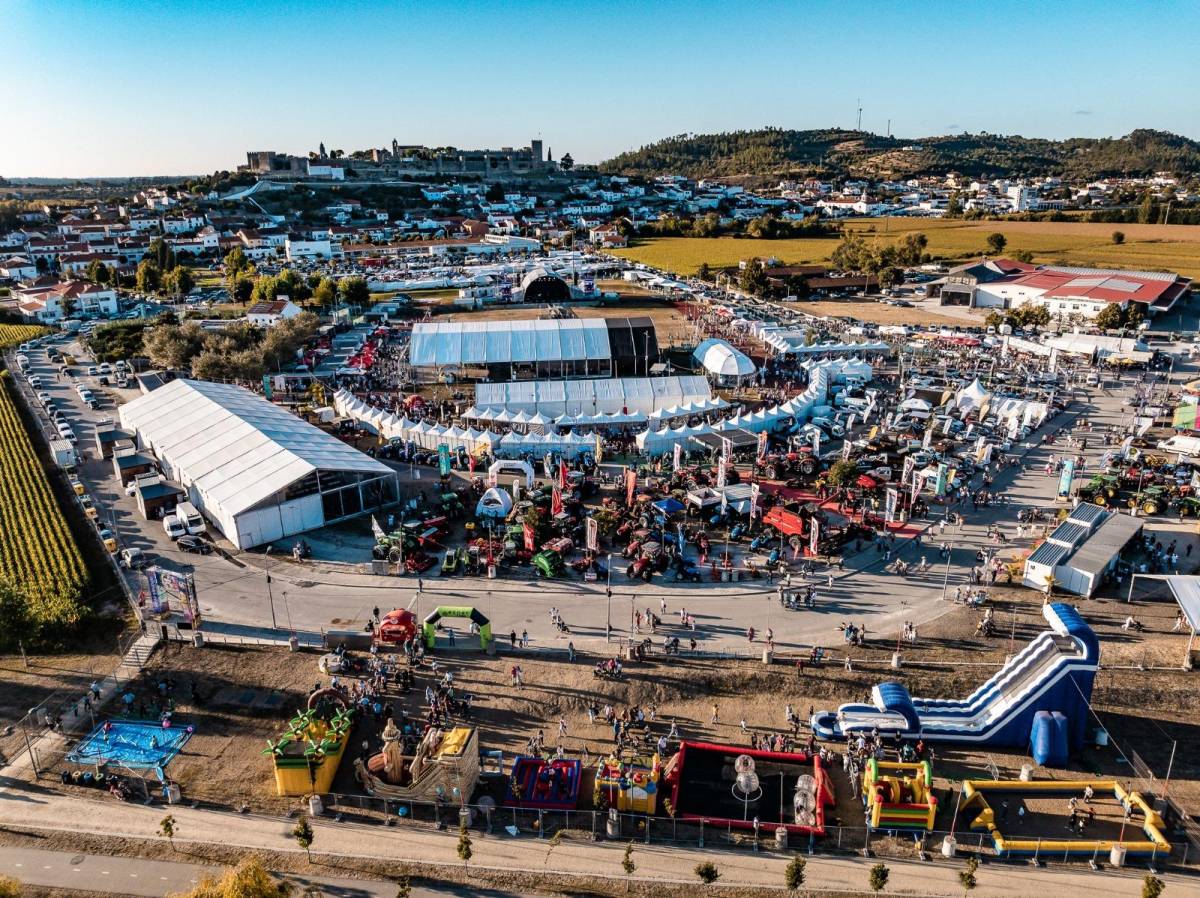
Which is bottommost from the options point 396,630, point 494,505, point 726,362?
point 396,630

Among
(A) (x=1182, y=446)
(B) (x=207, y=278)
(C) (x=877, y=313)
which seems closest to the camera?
(A) (x=1182, y=446)

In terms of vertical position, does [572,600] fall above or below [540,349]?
below

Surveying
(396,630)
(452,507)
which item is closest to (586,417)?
(452,507)

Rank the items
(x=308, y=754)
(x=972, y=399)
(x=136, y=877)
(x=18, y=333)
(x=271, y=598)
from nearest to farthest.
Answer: (x=136, y=877), (x=308, y=754), (x=271, y=598), (x=972, y=399), (x=18, y=333)

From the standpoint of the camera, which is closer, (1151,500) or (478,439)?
(1151,500)

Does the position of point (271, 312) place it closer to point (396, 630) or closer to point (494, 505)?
point (494, 505)

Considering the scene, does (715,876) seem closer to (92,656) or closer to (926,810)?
(926,810)
